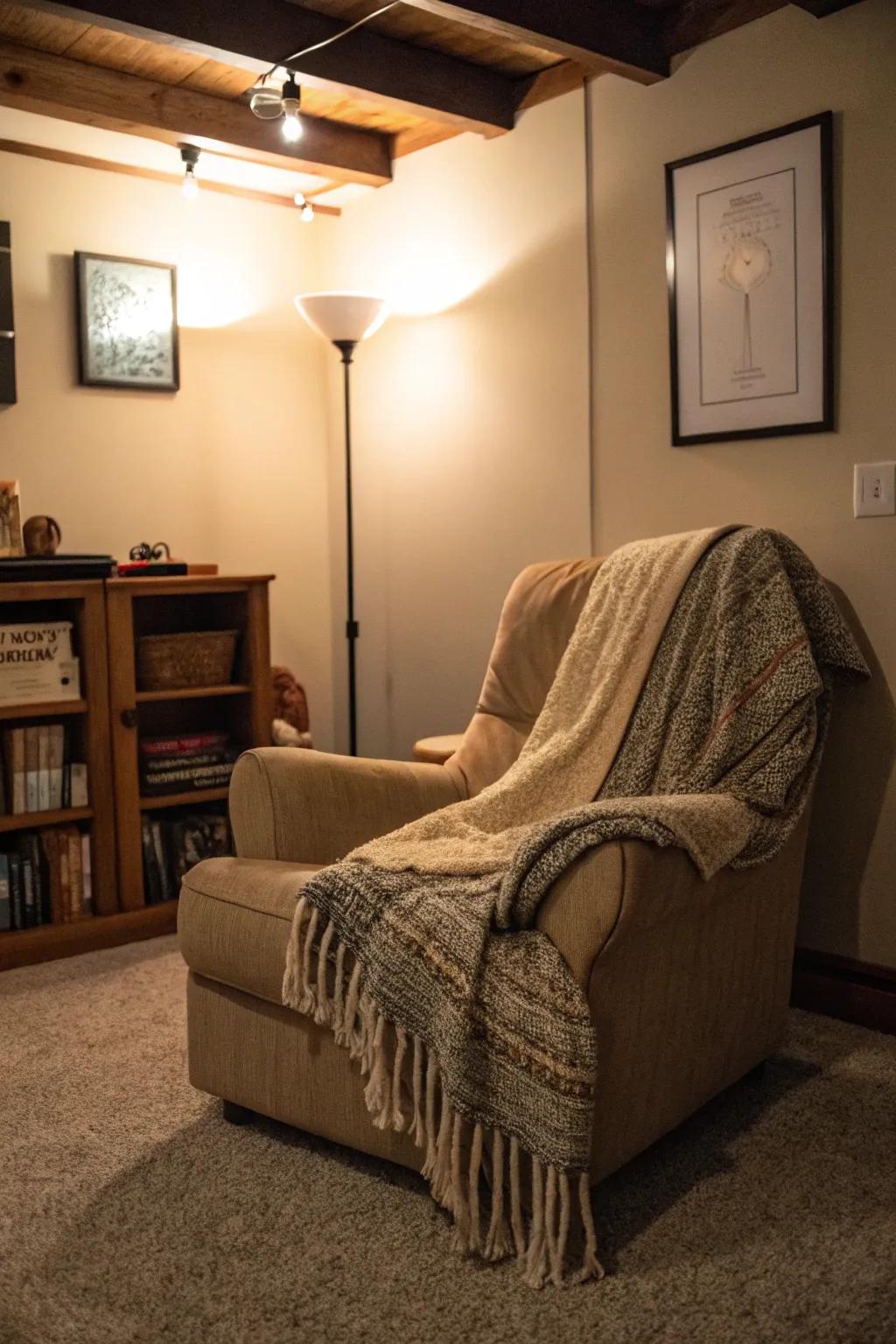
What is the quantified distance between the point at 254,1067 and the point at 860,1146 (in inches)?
40.8

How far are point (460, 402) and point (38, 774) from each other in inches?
60.8

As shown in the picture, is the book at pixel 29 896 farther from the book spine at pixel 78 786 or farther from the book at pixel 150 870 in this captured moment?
the book at pixel 150 870

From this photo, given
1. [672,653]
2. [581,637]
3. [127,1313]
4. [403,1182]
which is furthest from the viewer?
[581,637]

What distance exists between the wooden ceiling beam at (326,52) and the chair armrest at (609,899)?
2056mm

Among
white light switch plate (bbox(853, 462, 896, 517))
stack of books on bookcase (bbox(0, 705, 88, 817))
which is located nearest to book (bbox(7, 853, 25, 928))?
stack of books on bookcase (bbox(0, 705, 88, 817))

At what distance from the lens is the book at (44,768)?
3.16 meters

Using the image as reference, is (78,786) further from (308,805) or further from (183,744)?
(308,805)

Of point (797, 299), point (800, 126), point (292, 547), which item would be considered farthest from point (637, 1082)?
point (292, 547)

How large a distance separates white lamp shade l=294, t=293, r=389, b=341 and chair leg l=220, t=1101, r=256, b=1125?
215cm

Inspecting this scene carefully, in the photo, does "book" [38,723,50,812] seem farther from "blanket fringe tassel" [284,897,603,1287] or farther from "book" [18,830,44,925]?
"blanket fringe tassel" [284,897,603,1287]

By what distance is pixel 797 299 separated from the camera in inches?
105

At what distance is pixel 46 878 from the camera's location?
3.19 meters

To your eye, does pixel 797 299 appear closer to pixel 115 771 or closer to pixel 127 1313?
pixel 115 771

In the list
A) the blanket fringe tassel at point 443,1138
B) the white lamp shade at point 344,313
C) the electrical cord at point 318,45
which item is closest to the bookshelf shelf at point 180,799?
the white lamp shade at point 344,313
